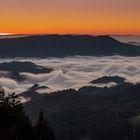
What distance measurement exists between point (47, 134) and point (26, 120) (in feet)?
17.7

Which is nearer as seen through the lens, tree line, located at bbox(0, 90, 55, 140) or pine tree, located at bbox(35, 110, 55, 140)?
tree line, located at bbox(0, 90, 55, 140)

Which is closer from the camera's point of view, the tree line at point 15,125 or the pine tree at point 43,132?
the tree line at point 15,125

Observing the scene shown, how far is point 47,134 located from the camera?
68.9 meters

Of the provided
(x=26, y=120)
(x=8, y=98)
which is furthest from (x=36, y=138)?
(x=8, y=98)

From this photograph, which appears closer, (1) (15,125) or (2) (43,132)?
(1) (15,125)

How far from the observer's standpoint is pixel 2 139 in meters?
57.8

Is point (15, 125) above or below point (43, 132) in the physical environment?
above

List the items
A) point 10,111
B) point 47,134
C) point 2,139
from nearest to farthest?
point 2,139 < point 10,111 < point 47,134

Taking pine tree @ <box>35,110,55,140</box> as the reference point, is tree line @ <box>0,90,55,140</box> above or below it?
above

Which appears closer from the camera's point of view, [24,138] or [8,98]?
[24,138]

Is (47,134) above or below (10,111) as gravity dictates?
below

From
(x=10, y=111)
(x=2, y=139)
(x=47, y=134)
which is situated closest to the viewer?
(x=2, y=139)

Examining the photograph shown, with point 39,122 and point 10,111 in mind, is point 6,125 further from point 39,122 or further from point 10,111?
point 39,122

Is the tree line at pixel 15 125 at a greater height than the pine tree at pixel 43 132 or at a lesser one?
greater
